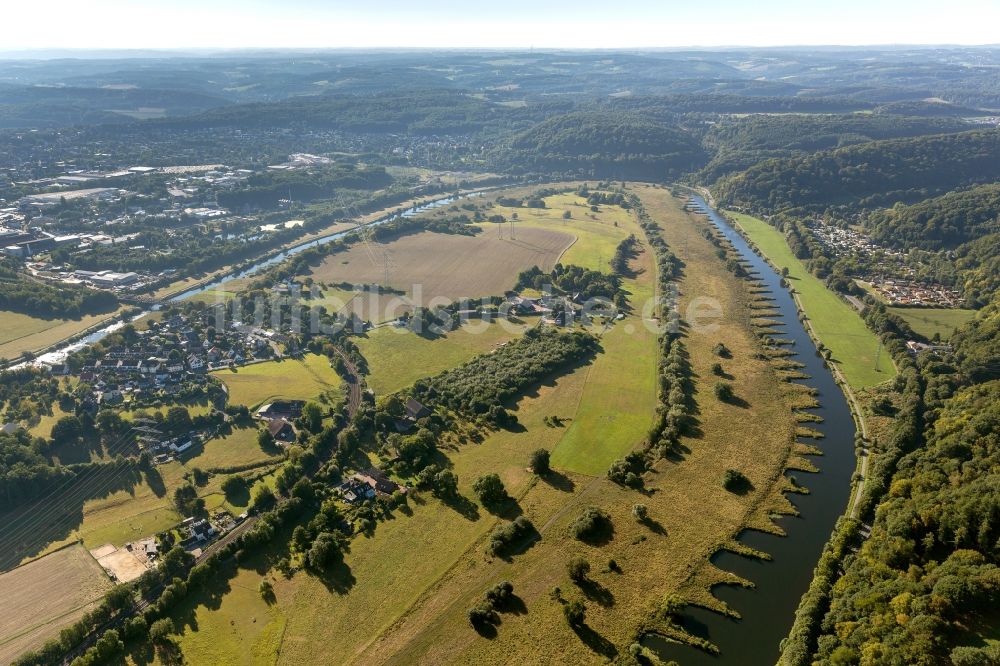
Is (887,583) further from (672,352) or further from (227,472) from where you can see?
(227,472)

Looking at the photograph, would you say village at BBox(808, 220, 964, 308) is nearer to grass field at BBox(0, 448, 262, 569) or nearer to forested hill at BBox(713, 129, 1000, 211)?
forested hill at BBox(713, 129, 1000, 211)

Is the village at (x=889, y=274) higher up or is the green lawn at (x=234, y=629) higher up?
the village at (x=889, y=274)

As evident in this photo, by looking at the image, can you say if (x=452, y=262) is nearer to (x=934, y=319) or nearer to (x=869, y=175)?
(x=934, y=319)

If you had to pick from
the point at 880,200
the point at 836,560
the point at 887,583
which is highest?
the point at 880,200

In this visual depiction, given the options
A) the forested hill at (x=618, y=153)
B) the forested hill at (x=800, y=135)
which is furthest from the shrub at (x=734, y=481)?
the forested hill at (x=618, y=153)

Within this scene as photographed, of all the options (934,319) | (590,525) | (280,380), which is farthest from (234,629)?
(934,319)

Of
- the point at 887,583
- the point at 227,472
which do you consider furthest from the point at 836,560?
the point at 227,472

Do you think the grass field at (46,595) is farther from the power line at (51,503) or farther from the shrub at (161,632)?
the shrub at (161,632)
